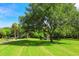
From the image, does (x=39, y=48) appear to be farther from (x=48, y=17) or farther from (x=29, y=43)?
(x=48, y=17)

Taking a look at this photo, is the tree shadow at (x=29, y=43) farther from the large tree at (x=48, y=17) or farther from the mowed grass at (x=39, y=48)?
the large tree at (x=48, y=17)

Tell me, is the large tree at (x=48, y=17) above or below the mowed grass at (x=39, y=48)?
above

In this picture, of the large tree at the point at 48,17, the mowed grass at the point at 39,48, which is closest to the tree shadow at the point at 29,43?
the mowed grass at the point at 39,48

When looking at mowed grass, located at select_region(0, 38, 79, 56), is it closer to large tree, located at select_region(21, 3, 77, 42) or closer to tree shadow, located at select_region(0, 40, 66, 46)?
tree shadow, located at select_region(0, 40, 66, 46)

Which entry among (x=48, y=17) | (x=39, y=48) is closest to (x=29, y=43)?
(x=39, y=48)

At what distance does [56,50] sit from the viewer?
4918 mm

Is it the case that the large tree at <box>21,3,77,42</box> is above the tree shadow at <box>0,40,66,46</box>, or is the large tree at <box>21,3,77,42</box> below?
above

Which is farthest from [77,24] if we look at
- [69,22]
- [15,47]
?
[15,47]

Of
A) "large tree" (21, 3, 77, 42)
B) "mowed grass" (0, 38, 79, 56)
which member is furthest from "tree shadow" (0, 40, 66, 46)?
"large tree" (21, 3, 77, 42)

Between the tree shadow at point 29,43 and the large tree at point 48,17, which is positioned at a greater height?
the large tree at point 48,17

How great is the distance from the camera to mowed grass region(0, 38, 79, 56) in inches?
193

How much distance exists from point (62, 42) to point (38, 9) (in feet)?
1.97

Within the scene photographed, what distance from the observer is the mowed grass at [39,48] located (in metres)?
4.91

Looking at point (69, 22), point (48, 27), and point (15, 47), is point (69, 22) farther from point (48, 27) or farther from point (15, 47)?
point (15, 47)
